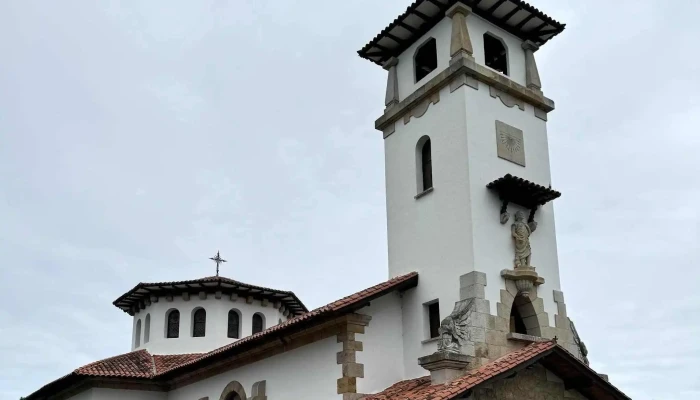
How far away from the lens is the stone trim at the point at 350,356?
17234 millimetres

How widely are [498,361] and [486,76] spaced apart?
24.8 feet

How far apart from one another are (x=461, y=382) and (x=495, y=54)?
1063 cm

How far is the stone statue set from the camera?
16.8m

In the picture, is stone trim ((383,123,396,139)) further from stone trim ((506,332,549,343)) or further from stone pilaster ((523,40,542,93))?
stone trim ((506,332,549,343))

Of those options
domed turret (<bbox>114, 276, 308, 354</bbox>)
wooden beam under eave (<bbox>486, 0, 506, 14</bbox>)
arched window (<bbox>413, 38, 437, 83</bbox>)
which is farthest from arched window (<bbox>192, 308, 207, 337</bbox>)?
wooden beam under eave (<bbox>486, 0, 506, 14</bbox>)

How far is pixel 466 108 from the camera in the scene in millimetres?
19438

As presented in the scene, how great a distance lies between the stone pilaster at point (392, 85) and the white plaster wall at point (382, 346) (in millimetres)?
5957

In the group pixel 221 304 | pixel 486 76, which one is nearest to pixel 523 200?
pixel 486 76

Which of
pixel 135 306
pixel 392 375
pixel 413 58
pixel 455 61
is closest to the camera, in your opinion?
pixel 392 375

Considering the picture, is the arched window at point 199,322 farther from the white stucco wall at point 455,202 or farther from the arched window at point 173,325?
the white stucco wall at point 455,202

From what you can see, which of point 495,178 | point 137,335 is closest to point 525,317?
point 495,178

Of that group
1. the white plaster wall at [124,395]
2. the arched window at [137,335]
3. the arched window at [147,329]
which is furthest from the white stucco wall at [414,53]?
the arched window at [137,335]

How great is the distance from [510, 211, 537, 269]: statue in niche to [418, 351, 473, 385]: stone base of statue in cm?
336

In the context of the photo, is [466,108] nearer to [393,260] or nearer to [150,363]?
[393,260]
